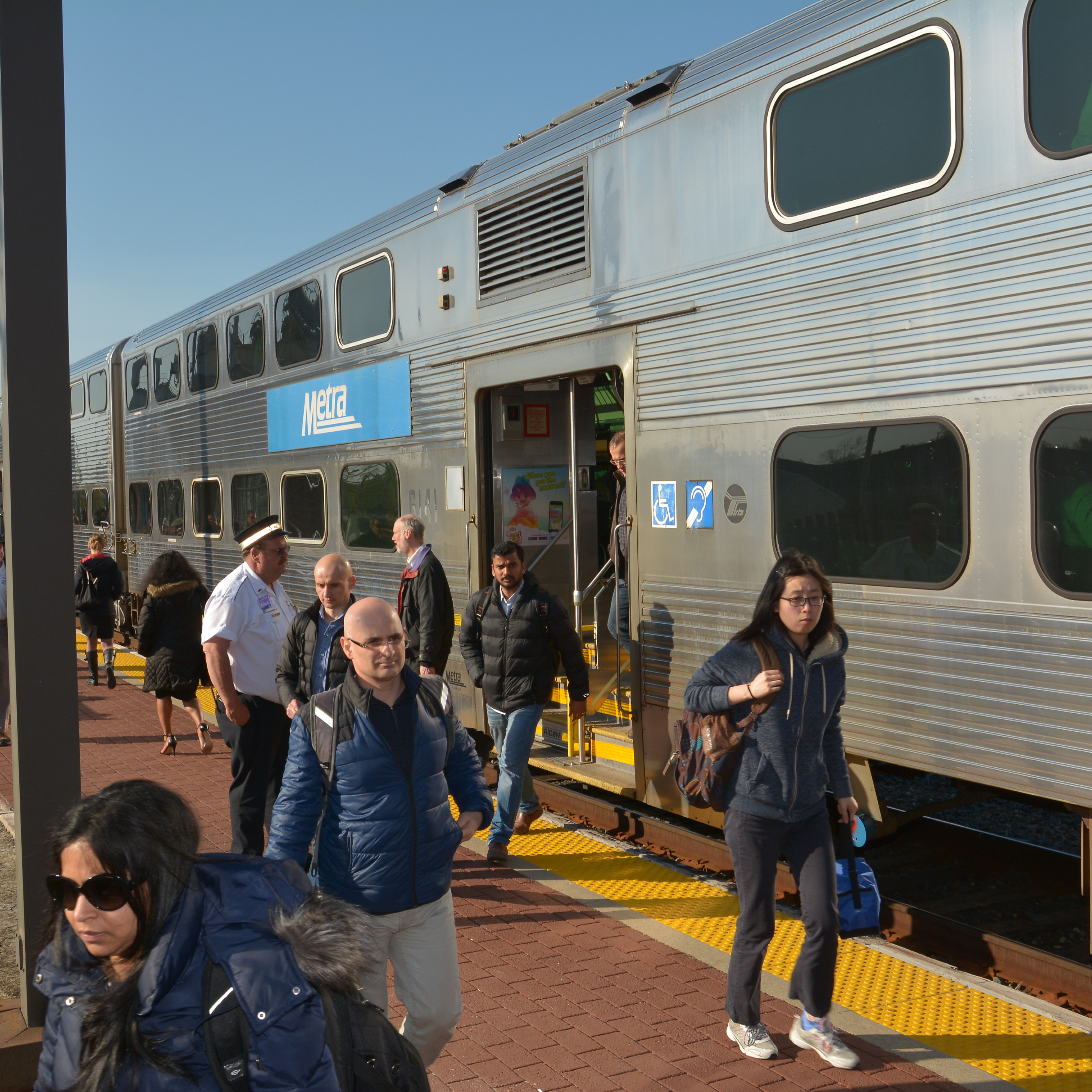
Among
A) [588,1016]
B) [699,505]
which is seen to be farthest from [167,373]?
[588,1016]

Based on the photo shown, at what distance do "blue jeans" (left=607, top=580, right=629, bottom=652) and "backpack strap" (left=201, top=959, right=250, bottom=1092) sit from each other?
5136 millimetres

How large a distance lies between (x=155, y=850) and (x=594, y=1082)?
7.65 feet

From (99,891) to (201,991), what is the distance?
0.77ft

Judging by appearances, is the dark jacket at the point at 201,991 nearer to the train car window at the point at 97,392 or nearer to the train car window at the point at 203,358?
the train car window at the point at 203,358

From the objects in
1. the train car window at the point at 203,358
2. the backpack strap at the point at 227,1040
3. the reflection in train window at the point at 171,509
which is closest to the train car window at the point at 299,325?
the train car window at the point at 203,358

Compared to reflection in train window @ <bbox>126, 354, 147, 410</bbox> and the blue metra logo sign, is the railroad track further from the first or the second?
reflection in train window @ <bbox>126, 354, 147, 410</bbox>

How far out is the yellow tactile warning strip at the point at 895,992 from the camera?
3748mm

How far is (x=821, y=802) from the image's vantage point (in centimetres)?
389

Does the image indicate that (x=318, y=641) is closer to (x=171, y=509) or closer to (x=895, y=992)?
(x=895, y=992)

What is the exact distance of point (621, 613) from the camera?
696 cm

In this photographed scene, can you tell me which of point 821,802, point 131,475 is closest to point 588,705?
point 821,802

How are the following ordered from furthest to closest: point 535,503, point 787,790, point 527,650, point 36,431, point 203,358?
1. point 203,358
2. point 535,503
3. point 527,650
4. point 787,790
5. point 36,431

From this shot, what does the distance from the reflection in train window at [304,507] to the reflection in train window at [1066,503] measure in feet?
21.1

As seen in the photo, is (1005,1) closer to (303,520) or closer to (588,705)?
Answer: (588,705)
